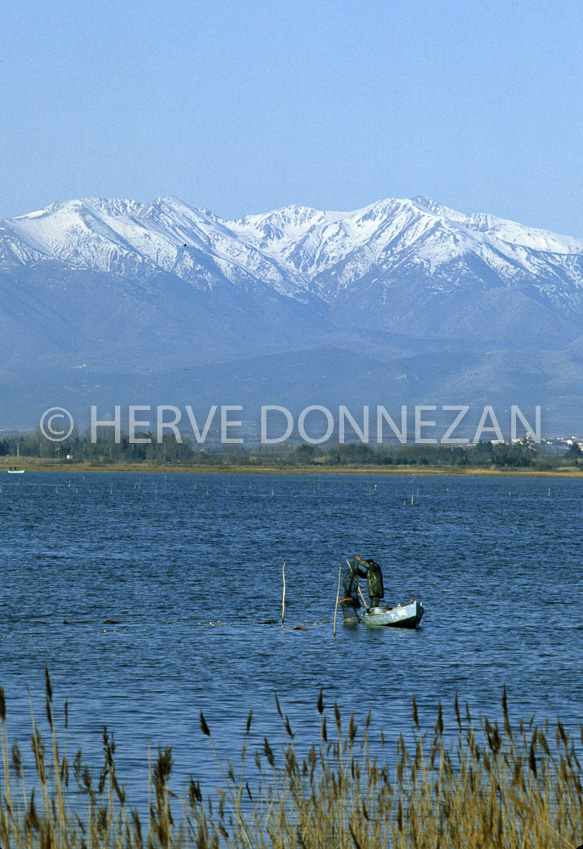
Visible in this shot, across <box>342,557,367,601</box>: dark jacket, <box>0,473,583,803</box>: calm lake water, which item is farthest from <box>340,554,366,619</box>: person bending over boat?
<box>0,473,583,803</box>: calm lake water

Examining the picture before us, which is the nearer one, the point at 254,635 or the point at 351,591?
the point at 254,635

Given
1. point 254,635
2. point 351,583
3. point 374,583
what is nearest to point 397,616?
point 374,583

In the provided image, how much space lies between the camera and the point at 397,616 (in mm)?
47250

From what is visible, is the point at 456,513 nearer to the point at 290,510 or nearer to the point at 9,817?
the point at 290,510

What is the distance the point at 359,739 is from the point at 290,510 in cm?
12395

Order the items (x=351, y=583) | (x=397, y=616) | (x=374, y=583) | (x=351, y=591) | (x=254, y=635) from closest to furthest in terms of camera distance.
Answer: (x=254, y=635) < (x=397, y=616) < (x=351, y=591) < (x=374, y=583) < (x=351, y=583)

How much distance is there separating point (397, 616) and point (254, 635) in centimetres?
664

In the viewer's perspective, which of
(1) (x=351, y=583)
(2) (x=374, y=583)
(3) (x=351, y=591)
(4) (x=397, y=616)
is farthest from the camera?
(1) (x=351, y=583)

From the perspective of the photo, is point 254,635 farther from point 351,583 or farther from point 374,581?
point 374,581

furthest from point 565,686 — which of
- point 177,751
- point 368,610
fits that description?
point 368,610

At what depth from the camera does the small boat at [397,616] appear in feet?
153

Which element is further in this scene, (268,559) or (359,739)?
(268,559)

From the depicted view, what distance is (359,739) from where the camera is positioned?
2700 cm

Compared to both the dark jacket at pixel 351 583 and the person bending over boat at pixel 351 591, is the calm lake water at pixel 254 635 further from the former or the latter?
the dark jacket at pixel 351 583
